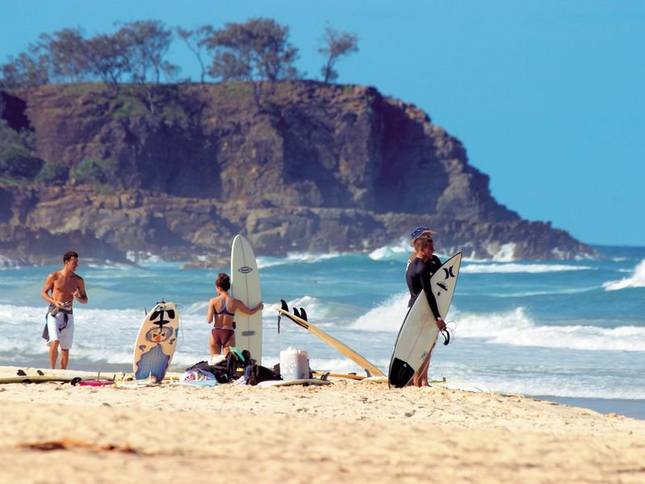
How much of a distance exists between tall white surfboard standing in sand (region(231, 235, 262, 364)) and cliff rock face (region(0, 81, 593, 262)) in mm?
59629

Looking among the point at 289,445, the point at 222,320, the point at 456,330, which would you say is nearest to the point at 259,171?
the point at 456,330

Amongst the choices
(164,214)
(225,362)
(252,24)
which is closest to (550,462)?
(225,362)

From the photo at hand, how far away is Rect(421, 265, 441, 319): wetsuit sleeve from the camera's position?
9.00 metres

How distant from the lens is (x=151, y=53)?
9044 cm

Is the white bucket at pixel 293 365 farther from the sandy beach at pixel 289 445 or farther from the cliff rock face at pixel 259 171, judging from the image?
the cliff rock face at pixel 259 171

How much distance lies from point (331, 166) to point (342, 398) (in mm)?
75262

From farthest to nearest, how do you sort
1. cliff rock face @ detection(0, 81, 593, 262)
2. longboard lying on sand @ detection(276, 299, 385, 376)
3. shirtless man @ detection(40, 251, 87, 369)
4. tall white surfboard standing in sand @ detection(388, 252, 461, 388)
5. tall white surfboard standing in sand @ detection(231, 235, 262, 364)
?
cliff rock face @ detection(0, 81, 593, 262), tall white surfboard standing in sand @ detection(231, 235, 262, 364), shirtless man @ detection(40, 251, 87, 369), longboard lying on sand @ detection(276, 299, 385, 376), tall white surfboard standing in sand @ detection(388, 252, 461, 388)

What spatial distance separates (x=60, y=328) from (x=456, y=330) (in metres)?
12.3

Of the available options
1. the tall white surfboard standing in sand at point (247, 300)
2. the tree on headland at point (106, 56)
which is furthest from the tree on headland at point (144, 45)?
the tall white surfboard standing in sand at point (247, 300)

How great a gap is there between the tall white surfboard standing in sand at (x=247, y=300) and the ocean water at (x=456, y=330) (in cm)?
68

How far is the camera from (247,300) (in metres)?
10.8

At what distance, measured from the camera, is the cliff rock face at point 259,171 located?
239ft

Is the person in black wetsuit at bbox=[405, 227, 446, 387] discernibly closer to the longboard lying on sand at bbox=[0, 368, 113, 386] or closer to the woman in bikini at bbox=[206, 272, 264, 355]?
the woman in bikini at bbox=[206, 272, 264, 355]

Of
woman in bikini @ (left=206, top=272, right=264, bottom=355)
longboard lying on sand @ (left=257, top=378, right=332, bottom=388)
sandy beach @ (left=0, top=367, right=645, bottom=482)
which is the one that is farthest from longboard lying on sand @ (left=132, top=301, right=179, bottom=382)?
sandy beach @ (left=0, top=367, right=645, bottom=482)
